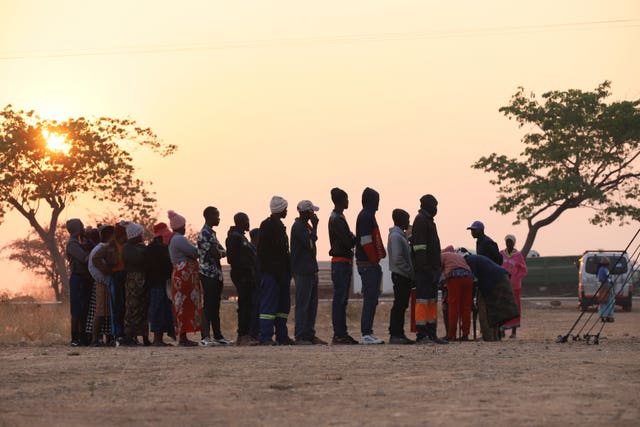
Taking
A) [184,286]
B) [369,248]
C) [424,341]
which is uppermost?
[369,248]

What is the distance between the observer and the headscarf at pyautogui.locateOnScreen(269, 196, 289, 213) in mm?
16141

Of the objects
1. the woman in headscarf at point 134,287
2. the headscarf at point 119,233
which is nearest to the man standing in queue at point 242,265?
the woman in headscarf at point 134,287

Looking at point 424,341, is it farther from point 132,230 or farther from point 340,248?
point 132,230

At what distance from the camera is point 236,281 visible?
16.4 metres

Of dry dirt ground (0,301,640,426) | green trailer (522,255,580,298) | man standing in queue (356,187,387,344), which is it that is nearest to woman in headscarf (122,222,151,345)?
dry dirt ground (0,301,640,426)

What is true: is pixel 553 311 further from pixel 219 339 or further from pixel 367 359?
pixel 367 359

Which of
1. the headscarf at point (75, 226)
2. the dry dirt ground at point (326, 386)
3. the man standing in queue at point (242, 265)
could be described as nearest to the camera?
the dry dirt ground at point (326, 386)

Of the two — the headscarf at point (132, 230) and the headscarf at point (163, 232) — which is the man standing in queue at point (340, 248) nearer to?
the headscarf at point (163, 232)

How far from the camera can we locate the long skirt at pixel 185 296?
16328 millimetres

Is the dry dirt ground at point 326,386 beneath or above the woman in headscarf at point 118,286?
beneath

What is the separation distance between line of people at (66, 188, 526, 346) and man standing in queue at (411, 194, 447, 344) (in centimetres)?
1

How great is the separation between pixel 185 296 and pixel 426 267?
2.98 m

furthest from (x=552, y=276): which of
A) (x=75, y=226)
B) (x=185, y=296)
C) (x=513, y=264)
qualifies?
(x=185, y=296)

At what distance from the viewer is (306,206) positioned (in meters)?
16.3
